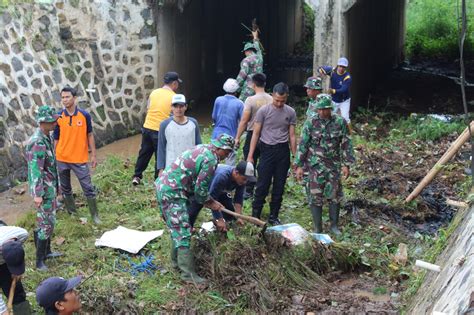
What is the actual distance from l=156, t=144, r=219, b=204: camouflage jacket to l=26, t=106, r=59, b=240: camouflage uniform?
1.43 metres

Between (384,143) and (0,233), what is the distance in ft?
26.2

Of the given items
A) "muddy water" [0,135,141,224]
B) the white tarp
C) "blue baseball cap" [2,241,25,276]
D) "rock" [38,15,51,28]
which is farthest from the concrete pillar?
"blue baseball cap" [2,241,25,276]

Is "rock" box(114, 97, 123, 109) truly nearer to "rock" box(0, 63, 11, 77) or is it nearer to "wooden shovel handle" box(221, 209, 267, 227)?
"rock" box(0, 63, 11, 77)

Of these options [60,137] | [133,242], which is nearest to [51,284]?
[133,242]

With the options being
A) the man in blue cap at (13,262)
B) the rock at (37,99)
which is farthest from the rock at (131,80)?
the man in blue cap at (13,262)

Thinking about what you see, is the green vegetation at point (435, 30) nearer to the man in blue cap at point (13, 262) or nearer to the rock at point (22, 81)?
the rock at point (22, 81)

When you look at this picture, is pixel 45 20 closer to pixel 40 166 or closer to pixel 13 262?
pixel 40 166

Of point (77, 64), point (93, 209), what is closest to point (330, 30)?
point (77, 64)

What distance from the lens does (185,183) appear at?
19.5ft

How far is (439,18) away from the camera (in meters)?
24.1

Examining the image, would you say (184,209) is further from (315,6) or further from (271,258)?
(315,6)

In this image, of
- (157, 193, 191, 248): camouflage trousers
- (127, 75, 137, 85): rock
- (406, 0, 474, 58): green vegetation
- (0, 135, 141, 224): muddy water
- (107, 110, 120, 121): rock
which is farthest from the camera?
(406, 0, 474, 58): green vegetation

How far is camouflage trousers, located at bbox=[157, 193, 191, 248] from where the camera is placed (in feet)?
19.5

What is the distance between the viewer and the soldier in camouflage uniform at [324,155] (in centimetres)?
702
